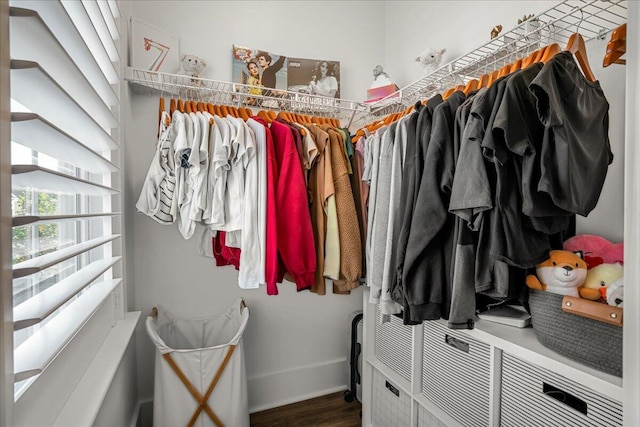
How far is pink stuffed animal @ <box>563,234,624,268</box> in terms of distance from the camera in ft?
3.15

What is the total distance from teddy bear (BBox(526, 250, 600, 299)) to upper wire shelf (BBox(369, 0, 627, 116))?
2.00ft

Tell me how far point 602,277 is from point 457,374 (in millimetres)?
599

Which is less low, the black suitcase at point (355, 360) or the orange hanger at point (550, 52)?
the orange hanger at point (550, 52)

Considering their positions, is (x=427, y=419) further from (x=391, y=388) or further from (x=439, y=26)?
(x=439, y=26)

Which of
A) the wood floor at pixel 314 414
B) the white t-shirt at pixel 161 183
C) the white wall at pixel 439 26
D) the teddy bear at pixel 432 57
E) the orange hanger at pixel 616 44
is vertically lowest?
the wood floor at pixel 314 414

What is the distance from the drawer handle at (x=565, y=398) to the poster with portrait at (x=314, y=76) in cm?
179

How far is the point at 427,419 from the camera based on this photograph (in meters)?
1.37

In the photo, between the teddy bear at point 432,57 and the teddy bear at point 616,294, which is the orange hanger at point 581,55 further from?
the teddy bear at point 432,57

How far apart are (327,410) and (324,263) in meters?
1.17

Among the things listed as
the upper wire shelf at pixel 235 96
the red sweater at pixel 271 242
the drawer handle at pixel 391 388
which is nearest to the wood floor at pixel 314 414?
the drawer handle at pixel 391 388

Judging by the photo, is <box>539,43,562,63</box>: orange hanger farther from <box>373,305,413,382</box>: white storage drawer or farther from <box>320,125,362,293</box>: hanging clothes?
<box>373,305,413,382</box>: white storage drawer

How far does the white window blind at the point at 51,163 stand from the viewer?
500 mm

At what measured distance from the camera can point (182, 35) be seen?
1848 mm

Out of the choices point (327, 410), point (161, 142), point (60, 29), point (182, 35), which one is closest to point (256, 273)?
point (161, 142)
